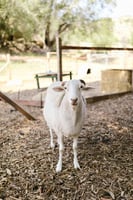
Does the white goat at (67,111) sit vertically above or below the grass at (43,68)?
above

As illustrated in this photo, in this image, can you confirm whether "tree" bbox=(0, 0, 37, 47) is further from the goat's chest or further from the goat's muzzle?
the goat's muzzle

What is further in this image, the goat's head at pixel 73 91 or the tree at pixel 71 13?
the tree at pixel 71 13

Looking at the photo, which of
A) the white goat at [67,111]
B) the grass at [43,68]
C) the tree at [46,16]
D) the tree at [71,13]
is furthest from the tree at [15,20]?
the white goat at [67,111]

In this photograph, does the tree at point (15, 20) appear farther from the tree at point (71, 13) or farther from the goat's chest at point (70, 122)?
the goat's chest at point (70, 122)

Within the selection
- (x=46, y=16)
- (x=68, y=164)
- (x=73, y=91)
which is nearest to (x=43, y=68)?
(x=46, y=16)

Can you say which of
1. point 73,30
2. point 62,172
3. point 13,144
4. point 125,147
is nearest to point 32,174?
point 62,172

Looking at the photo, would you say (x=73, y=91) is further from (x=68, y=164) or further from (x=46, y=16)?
Answer: (x=46, y=16)

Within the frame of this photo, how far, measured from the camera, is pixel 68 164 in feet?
9.56

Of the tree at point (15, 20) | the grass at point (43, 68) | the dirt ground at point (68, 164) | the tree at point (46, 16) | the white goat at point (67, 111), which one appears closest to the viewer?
the dirt ground at point (68, 164)

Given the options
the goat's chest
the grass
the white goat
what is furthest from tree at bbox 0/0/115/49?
the goat's chest

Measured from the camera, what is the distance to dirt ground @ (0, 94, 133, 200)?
7.97ft

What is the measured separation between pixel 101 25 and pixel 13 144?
63.6 ft

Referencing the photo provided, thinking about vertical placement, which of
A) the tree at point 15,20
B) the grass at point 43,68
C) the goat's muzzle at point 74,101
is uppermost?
the tree at point 15,20

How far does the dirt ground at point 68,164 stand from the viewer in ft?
7.97
